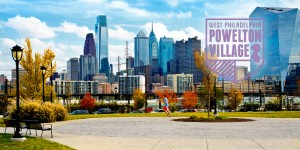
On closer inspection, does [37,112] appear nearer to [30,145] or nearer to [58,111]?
[58,111]

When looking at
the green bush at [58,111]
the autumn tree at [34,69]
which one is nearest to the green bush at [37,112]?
the green bush at [58,111]

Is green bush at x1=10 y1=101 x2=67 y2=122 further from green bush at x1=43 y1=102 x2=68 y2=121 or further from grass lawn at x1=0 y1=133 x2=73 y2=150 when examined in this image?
grass lawn at x1=0 y1=133 x2=73 y2=150

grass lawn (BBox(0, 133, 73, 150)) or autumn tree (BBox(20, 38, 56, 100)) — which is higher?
autumn tree (BBox(20, 38, 56, 100))

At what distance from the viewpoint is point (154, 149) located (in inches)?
608

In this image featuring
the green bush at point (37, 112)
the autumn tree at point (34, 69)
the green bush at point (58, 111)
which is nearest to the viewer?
the green bush at point (37, 112)

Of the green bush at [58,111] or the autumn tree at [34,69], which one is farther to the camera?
the autumn tree at [34,69]

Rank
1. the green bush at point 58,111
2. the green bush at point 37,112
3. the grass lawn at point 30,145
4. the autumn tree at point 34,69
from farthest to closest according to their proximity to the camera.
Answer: the autumn tree at point 34,69, the green bush at point 58,111, the green bush at point 37,112, the grass lawn at point 30,145

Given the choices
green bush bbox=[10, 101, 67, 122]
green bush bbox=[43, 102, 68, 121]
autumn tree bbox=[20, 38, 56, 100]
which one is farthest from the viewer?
autumn tree bbox=[20, 38, 56, 100]

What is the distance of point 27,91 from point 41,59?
3506 mm

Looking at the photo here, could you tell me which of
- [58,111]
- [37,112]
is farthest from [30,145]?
[58,111]

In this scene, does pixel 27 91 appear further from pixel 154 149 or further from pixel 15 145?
pixel 154 149

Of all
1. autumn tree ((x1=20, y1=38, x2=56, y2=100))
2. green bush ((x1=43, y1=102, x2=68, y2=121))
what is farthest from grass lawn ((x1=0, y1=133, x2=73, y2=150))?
autumn tree ((x1=20, y1=38, x2=56, y2=100))

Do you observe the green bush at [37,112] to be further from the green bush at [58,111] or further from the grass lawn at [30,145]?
the grass lawn at [30,145]

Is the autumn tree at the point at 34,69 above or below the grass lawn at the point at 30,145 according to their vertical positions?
above
